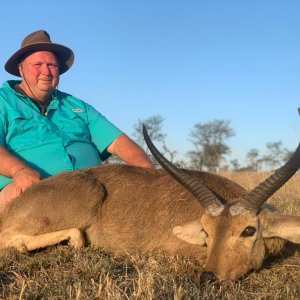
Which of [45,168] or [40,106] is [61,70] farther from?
[45,168]

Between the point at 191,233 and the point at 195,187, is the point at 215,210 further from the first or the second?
the point at 191,233

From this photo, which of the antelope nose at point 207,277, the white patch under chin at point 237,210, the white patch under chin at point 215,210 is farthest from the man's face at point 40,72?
the antelope nose at point 207,277

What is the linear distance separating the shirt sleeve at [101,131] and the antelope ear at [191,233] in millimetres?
2646

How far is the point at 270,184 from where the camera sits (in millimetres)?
4809

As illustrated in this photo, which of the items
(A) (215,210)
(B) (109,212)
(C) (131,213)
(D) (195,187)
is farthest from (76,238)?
(A) (215,210)

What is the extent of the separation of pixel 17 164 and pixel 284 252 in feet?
10.9

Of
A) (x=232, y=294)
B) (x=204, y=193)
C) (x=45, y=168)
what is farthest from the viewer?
(x=45, y=168)

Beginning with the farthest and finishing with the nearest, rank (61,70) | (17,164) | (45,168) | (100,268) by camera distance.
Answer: (61,70)
(45,168)
(17,164)
(100,268)

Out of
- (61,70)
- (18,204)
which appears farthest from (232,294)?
(61,70)

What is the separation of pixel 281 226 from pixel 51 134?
353 cm

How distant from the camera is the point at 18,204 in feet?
20.0

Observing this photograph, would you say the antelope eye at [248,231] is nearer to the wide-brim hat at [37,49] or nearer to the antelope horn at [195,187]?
the antelope horn at [195,187]

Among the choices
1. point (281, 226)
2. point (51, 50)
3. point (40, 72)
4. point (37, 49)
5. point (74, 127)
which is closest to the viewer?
point (281, 226)

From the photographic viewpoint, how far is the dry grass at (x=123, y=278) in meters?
3.79
